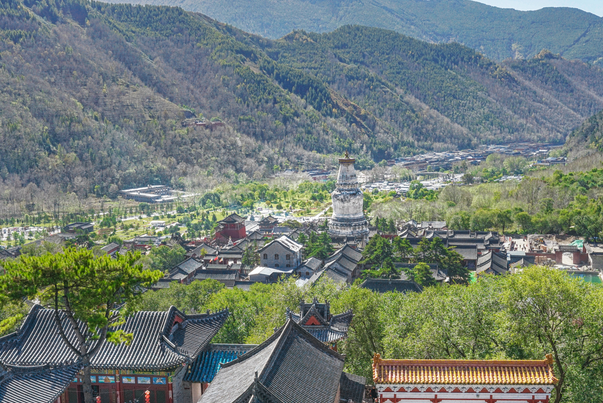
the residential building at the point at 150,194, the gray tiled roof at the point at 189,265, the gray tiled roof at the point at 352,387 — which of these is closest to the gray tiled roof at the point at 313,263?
the gray tiled roof at the point at 189,265

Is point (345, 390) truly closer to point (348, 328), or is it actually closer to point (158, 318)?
point (348, 328)

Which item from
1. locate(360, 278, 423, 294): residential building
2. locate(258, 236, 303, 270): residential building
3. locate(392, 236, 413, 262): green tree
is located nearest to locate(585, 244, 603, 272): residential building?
locate(392, 236, 413, 262): green tree

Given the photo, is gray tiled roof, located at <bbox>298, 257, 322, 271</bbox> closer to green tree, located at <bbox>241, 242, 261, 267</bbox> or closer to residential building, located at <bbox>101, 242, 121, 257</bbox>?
green tree, located at <bbox>241, 242, 261, 267</bbox>

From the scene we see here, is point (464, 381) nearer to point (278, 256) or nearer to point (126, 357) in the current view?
point (126, 357)

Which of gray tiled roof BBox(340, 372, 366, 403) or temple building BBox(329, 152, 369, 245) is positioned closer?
gray tiled roof BBox(340, 372, 366, 403)

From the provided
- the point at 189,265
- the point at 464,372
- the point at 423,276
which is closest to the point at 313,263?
the point at 423,276

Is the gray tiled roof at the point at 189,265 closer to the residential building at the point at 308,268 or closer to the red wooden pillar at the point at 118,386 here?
the residential building at the point at 308,268

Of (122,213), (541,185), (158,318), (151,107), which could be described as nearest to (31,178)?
(122,213)
